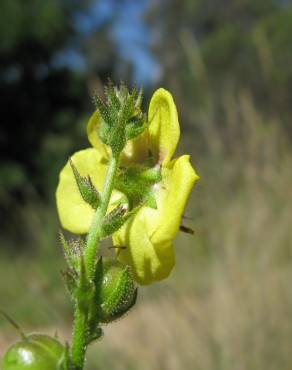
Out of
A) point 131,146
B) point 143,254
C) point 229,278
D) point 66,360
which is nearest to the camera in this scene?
point 66,360

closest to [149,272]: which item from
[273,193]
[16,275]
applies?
[273,193]

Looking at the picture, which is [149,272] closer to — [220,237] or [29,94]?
[220,237]

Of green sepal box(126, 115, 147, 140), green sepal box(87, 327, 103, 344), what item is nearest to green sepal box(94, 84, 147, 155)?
green sepal box(126, 115, 147, 140)

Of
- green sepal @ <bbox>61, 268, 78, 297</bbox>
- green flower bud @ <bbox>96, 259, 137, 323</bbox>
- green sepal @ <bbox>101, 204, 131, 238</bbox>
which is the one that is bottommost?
green flower bud @ <bbox>96, 259, 137, 323</bbox>

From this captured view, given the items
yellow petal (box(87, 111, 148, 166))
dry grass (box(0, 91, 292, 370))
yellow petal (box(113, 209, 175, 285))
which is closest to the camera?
yellow petal (box(113, 209, 175, 285))

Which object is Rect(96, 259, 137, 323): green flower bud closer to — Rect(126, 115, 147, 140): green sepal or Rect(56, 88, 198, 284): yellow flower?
Rect(56, 88, 198, 284): yellow flower

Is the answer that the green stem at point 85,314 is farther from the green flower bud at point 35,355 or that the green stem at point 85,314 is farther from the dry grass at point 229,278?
the dry grass at point 229,278

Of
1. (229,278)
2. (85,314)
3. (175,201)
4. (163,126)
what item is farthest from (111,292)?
(229,278)

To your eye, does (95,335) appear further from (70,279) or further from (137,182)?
(137,182)

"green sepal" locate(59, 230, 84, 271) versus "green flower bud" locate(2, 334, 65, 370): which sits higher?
"green sepal" locate(59, 230, 84, 271)
